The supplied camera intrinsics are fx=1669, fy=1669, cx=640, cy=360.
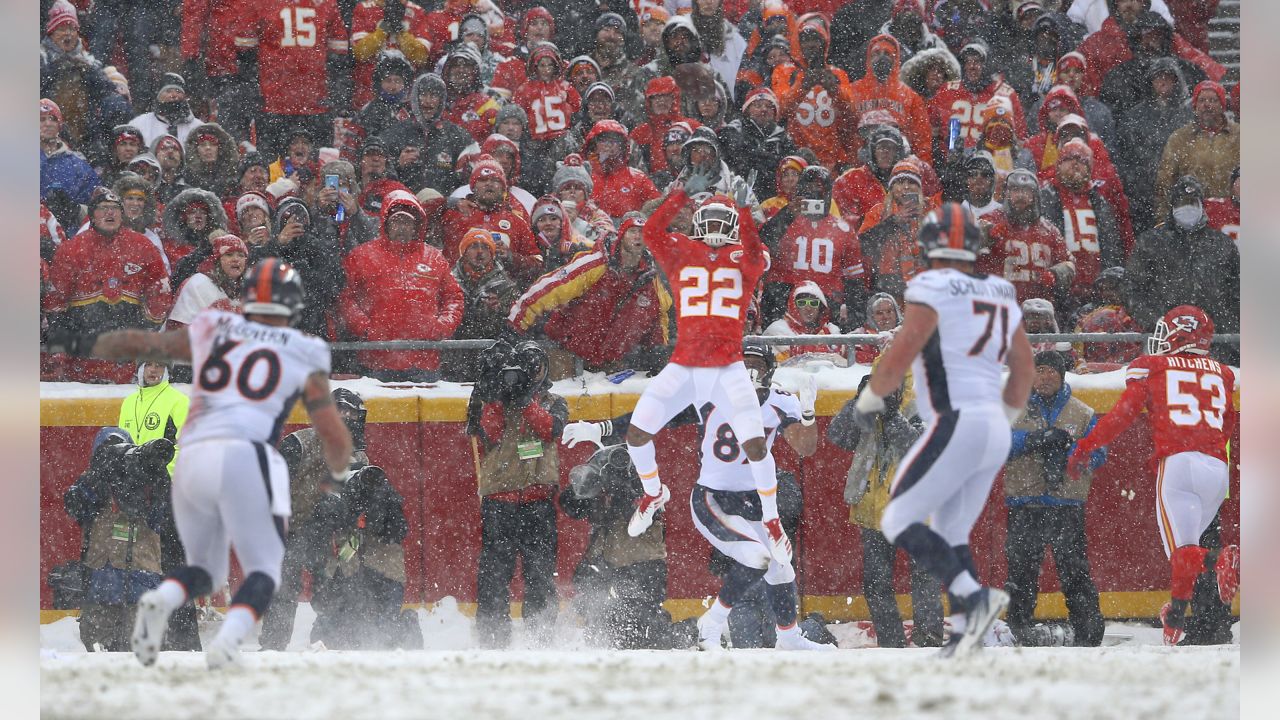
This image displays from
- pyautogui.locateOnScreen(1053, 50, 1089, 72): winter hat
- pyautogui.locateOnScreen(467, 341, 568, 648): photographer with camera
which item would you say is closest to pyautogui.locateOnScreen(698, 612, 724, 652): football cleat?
pyautogui.locateOnScreen(467, 341, 568, 648): photographer with camera

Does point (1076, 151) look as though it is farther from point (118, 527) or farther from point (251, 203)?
point (118, 527)

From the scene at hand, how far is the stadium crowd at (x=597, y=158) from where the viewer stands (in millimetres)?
12023

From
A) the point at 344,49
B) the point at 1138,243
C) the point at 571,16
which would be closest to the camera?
the point at 1138,243

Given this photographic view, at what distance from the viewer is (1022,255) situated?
13.0 metres

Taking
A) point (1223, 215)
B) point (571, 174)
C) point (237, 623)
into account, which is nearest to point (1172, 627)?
point (1223, 215)

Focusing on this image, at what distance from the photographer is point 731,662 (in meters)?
8.35

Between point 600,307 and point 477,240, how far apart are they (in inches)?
39.7

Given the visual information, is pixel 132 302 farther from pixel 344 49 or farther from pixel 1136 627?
pixel 1136 627

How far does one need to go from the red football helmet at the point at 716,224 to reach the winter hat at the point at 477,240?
195 cm

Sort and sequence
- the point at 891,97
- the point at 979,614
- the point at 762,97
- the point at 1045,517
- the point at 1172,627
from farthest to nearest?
the point at 891,97, the point at 762,97, the point at 1045,517, the point at 1172,627, the point at 979,614

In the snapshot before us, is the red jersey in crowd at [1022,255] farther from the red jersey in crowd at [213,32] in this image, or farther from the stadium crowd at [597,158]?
the red jersey in crowd at [213,32]

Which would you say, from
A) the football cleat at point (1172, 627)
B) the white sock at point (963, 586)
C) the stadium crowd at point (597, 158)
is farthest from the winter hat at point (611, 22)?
the white sock at point (963, 586)

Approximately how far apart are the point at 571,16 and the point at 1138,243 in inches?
224
